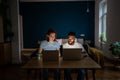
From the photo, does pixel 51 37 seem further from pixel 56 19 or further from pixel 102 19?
pixel 56 19

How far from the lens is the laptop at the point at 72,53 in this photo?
12.0 feet

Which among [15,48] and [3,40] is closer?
[3,40]

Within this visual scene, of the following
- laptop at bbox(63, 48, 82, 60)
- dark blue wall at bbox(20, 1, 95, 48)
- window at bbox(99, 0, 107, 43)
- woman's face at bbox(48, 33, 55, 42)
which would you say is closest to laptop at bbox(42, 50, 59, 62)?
laptop at bbox(63, 48, 82, 60)

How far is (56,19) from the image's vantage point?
13664 millimetres

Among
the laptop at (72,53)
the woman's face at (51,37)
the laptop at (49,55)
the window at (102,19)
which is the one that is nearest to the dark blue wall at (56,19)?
the window at (102,19)

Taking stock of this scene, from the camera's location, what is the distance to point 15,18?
8.82 meters

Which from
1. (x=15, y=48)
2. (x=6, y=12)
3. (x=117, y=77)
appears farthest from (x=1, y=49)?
(x=117, y=77)

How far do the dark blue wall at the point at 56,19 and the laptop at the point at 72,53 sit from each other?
977cm

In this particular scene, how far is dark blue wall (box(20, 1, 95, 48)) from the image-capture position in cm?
1353

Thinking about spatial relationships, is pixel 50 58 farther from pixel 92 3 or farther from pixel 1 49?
pixel 92 3

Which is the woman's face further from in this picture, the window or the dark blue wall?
the dark blue wall

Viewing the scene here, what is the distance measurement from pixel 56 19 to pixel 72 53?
33.0ft

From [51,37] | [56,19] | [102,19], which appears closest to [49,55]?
[51,37]

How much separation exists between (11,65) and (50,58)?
17.0ft
